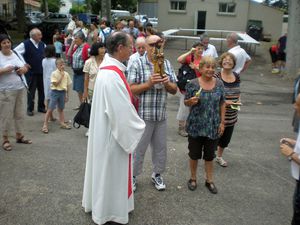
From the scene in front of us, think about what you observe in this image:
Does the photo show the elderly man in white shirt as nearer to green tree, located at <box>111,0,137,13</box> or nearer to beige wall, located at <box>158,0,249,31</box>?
beige wall, located at <box>158,0,249,31</box>

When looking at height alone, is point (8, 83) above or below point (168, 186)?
above

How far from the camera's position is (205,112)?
14.5 ft

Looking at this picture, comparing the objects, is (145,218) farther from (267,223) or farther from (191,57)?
(191,57)

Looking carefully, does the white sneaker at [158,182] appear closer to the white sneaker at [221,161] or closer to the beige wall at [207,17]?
Result: the white sneaker at [221,161]

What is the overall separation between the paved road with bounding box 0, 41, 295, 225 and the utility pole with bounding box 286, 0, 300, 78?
7281 mm

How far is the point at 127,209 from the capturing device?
146 inches

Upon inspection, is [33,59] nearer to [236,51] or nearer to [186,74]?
[186,74]

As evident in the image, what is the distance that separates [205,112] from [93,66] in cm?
268

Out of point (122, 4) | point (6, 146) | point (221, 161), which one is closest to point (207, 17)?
point (122, 4)

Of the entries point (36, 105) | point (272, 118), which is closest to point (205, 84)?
point (272, 118)

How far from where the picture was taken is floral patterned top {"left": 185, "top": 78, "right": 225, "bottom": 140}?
173 inches

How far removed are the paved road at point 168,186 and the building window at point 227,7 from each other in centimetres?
2844

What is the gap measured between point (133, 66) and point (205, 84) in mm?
909

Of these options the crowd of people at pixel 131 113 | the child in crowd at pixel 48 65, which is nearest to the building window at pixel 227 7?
the child in crowd at pixel 48 65
